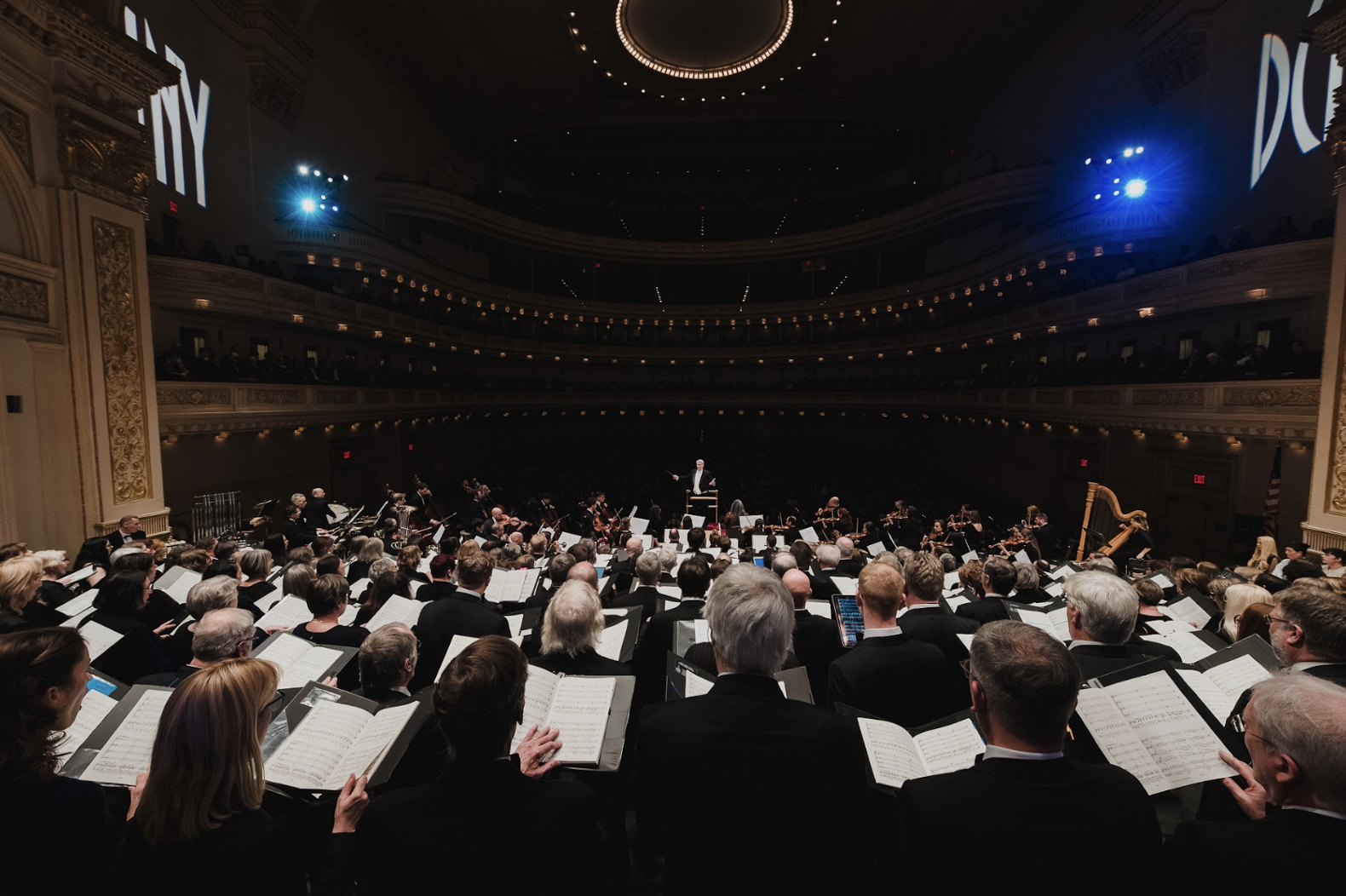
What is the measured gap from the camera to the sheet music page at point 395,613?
4.64m

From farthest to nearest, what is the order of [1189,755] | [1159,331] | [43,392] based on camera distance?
[1159,331] < [43,392] < [1189,755]

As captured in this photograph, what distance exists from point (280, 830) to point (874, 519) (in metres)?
16.1

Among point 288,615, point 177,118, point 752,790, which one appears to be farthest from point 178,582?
point 177,118

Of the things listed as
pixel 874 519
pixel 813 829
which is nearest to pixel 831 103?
pixel 874 519

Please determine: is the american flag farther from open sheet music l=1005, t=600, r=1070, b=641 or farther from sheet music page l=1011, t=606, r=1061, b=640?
sheet music page l=1011, t=606, r=1061, b=640

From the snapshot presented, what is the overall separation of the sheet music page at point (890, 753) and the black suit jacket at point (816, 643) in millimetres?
1494

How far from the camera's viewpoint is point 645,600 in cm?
511

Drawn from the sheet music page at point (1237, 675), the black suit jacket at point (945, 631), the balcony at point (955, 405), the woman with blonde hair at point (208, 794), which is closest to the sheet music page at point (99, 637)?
the woman with blonde hair at point (208, 794)

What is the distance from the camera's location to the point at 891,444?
30.0m

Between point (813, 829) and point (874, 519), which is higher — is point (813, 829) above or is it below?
above

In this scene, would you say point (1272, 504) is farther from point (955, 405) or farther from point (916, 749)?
point (916, 749)

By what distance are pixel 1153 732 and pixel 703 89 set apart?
28.6m

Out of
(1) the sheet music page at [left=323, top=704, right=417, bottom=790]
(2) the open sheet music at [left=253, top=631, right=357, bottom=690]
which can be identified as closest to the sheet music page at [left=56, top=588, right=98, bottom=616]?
(2) the open sheet music at [left=253, top=631, right=357, bottom=690]

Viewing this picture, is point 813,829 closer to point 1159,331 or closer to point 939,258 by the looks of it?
point 1159,331
